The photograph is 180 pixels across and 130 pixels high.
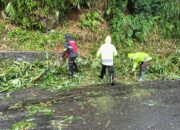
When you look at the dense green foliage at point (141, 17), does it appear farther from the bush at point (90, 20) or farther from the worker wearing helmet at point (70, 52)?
the worker wearing helmet at point (70, 52)

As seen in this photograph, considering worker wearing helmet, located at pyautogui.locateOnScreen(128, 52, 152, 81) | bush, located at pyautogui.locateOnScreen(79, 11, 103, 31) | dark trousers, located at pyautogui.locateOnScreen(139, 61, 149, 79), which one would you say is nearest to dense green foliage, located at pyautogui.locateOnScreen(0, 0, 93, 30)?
bush, located at pyautogui.locateOnScreen(79, 11, 103, 31)

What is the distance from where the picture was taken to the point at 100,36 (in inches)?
725

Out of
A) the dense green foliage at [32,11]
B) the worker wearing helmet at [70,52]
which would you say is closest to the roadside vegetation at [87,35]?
the dense green foliage at [32,11]

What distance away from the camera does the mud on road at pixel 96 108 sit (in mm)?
9984

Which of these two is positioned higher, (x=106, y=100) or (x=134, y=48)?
(x=134, y=48)

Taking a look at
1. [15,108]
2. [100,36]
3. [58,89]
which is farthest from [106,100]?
[100,36]

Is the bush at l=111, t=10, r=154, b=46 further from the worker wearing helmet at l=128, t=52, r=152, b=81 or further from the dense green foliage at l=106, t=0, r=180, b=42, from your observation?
the worker wearing helmet at l=128, t=52, r=152, b=81

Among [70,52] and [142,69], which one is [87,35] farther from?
[142,69]

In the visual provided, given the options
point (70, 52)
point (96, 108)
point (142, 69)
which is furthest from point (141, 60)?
point (96, 108)

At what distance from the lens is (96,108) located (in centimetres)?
1131

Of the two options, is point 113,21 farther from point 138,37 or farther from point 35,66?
point 35,66

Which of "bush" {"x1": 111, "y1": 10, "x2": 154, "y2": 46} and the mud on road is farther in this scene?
"bush" {"x1": 111, "y1": 10, "x2": 154, "y2": 46}

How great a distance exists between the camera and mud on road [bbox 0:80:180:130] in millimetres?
9984

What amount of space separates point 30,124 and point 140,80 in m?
5.99
